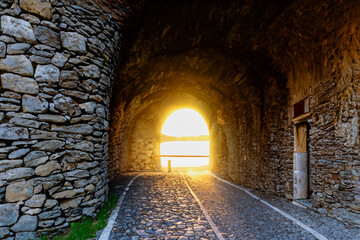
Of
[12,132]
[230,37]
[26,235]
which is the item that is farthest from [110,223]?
[230,37]

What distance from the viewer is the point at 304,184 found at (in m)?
6.23

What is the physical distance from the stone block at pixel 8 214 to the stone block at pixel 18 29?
3.04 m

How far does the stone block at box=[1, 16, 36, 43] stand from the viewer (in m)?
3.68

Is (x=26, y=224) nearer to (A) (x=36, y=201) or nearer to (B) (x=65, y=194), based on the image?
(A) (x=36, y=201)

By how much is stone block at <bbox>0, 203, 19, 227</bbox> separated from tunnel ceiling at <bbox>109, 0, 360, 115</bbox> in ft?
15.5

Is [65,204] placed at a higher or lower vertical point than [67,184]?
lower

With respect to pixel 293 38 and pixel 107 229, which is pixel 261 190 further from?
pixel 107 229

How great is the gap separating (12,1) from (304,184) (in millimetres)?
8528

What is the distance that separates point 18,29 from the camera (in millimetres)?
3779

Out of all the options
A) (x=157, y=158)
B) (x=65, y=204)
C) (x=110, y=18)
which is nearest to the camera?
(x=65, y=204)

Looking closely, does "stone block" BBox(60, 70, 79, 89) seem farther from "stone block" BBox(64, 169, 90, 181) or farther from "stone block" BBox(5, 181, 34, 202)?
"stone block" BBox(5, 181, 34, 202)

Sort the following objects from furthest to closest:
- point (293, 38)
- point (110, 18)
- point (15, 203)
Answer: point (293, 38) → point (110, 18) → point (15, 203)

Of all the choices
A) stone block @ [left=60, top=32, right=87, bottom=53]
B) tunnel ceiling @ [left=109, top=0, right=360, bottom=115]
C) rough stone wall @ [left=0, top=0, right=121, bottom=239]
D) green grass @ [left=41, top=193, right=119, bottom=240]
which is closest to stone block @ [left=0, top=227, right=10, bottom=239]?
rough stone wall @ [left=0, top=0, right=121, bottom=239]

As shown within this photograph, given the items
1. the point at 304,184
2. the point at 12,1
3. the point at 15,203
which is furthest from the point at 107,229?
the point at 304,184
